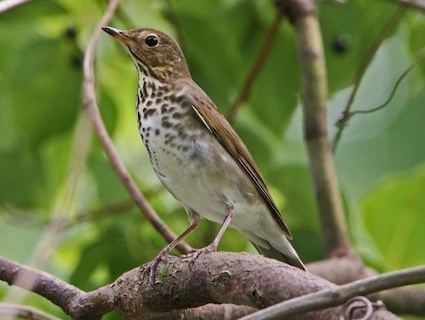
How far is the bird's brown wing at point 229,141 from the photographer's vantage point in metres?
4.44

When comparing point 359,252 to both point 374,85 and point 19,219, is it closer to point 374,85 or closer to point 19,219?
point 374,85

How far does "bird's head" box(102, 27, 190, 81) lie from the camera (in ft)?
15.6

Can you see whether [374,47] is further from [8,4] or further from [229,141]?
[8,4]

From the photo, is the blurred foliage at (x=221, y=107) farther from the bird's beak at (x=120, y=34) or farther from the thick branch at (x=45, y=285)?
the thick branch at (x=45, y=285)

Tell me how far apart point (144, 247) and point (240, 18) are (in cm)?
115

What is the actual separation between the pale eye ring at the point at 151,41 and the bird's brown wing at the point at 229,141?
39 cm

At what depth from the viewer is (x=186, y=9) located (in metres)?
5.34

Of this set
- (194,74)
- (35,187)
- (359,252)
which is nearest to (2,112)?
(35,187)

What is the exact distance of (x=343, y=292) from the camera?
2.36 metres

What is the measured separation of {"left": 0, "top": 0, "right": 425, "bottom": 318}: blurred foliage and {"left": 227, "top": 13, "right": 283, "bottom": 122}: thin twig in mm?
124

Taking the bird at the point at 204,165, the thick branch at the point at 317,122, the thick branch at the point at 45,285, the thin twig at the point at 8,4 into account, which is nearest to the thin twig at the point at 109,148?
the bird at the point at 204,165

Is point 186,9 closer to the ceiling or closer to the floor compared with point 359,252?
closer to the ceiling

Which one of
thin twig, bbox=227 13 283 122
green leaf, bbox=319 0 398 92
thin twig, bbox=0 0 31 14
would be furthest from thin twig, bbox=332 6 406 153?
thin twig, bbox=0 0 31 14

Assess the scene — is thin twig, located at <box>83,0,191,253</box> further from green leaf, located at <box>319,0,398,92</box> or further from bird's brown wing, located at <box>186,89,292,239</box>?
green leaf, located at <box>319,0,398,92</box>
